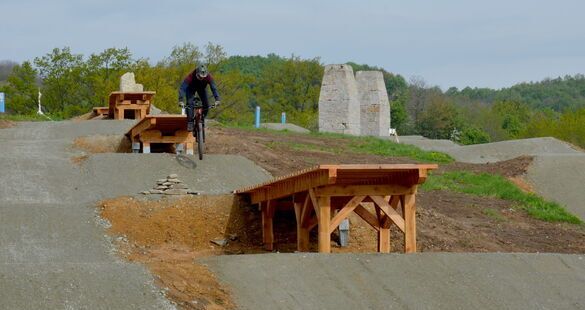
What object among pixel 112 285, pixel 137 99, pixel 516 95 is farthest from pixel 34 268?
pixel 516 95

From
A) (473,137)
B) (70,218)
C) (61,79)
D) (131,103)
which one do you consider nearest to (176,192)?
(70,218)

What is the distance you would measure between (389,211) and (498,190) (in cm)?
1126

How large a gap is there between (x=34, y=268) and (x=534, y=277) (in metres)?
6.18

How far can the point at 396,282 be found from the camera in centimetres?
1241

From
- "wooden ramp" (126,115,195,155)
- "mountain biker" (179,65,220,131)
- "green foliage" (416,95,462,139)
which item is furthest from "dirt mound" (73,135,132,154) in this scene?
"green foliage" (416,95,462,139)

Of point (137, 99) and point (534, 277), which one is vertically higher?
point (137, 99)

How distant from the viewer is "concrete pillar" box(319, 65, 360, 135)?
135ft

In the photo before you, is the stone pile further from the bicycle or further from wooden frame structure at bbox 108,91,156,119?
wooden frame structure at bbox 108,91,156,119

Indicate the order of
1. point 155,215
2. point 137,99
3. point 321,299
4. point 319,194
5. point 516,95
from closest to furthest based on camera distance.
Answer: point 321,299, point 319,194, point 155,215, point 137,99, point 516,95

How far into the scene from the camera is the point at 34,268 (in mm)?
11188

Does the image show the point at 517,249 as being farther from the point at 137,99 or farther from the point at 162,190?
the point at 137,99

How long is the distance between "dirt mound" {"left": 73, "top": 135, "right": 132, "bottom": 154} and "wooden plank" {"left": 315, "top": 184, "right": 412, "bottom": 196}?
10.5 meters

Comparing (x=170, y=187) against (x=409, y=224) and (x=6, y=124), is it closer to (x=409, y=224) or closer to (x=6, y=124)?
(x=409, y=224)

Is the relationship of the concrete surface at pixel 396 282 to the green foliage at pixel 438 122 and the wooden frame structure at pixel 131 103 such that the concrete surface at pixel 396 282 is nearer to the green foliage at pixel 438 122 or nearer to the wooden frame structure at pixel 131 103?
the wooden frame structure at pixel 131 103
